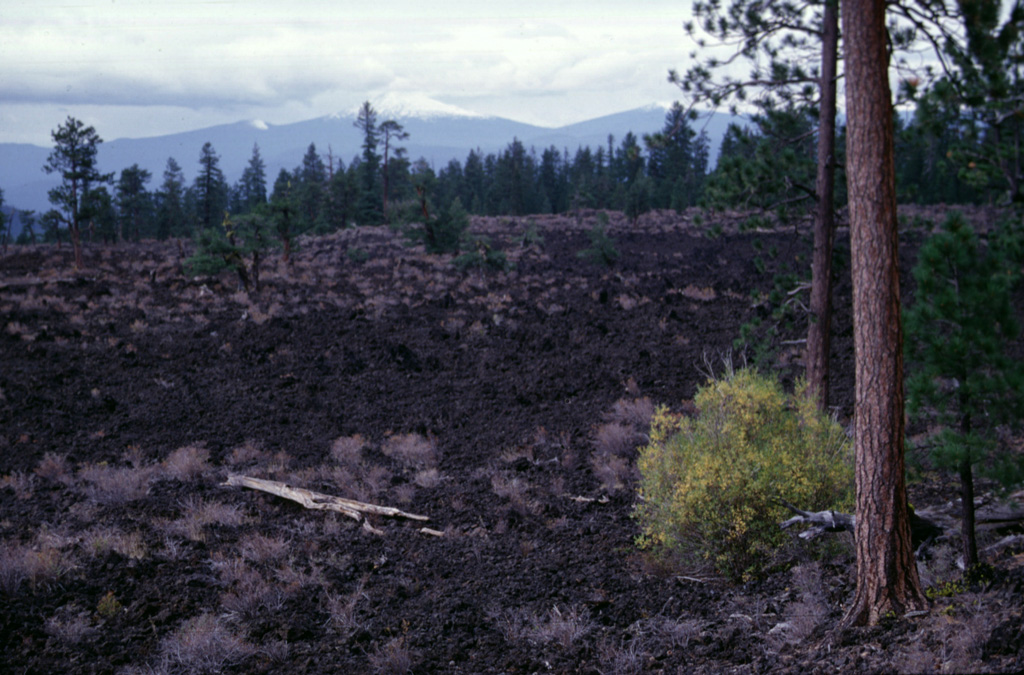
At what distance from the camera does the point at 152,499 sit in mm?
8336

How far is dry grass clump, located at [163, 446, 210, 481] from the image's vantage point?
9.34m

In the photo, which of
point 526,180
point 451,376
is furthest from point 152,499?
point 526,180

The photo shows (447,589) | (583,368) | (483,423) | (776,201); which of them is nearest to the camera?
(447,589)

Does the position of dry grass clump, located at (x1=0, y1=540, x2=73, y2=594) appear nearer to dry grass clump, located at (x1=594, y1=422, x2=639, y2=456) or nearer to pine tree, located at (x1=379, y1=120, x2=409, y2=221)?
dry grass clump, located at (x1=594, y1=422, x2=639, y2=456)

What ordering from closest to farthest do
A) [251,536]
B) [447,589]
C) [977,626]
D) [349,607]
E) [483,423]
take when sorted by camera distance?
[977,626], [349,607], [447,589], [251,536], [483,423]

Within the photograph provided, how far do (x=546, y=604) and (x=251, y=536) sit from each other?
12.0 ft

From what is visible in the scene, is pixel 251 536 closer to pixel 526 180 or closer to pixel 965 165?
pixel 965 165

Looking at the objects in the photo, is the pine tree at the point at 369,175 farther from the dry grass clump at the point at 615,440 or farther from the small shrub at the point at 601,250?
the dry grass clump at the point at 615,440

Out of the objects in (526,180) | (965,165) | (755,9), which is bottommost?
(965,165)

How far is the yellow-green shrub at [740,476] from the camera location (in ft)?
18.6

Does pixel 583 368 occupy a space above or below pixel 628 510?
above

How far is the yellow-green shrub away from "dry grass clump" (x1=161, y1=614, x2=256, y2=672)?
12.1 ft

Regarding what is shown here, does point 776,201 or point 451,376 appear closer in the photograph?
point 776,201

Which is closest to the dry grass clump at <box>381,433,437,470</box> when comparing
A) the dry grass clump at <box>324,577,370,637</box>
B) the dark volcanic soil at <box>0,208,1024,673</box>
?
the dark volcanic soil at <box>0,208,1024,673</box>
